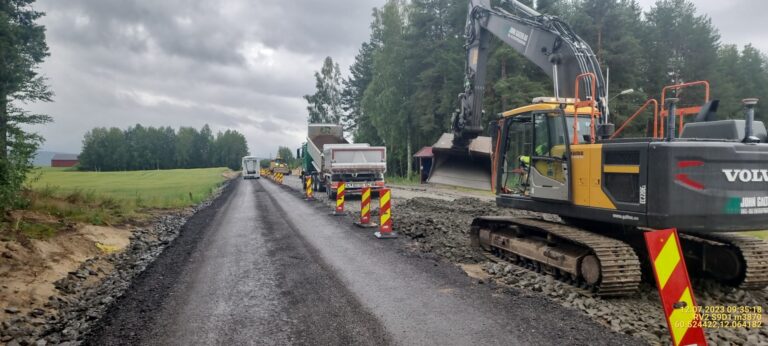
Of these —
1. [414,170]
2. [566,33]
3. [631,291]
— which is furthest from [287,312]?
[414,170]

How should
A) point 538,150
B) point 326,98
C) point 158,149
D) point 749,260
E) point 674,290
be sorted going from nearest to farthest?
point 674,290, point 749,260, point 538,150, point 326,98, point 158,149

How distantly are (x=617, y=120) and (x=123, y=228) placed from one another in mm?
27710

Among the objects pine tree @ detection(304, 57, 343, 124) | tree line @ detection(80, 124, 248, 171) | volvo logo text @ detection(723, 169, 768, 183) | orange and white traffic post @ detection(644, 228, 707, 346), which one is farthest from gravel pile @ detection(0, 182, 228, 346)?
tree line @ detection(80, 124, 248, 171)

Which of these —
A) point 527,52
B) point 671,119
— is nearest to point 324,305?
point 671,119

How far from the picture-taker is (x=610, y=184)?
6125mm

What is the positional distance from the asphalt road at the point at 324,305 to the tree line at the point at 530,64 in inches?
887

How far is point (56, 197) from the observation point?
1397 centimetres

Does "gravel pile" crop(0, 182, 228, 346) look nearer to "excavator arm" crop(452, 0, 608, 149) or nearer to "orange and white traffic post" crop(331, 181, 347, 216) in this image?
"orange and white traffic post" crop(331, 181, 347, 216)

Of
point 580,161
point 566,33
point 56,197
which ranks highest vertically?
point 566,33

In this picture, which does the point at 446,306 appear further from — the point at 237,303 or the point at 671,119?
the point at 671,119

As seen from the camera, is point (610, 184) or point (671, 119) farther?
point (610, 184)

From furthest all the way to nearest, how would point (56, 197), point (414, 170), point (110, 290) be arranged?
1. point (414, 170)
2. point (56, 197)
3. point (110, 290)

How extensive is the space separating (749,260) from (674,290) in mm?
2902

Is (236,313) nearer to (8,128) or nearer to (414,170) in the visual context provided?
(8,128)
